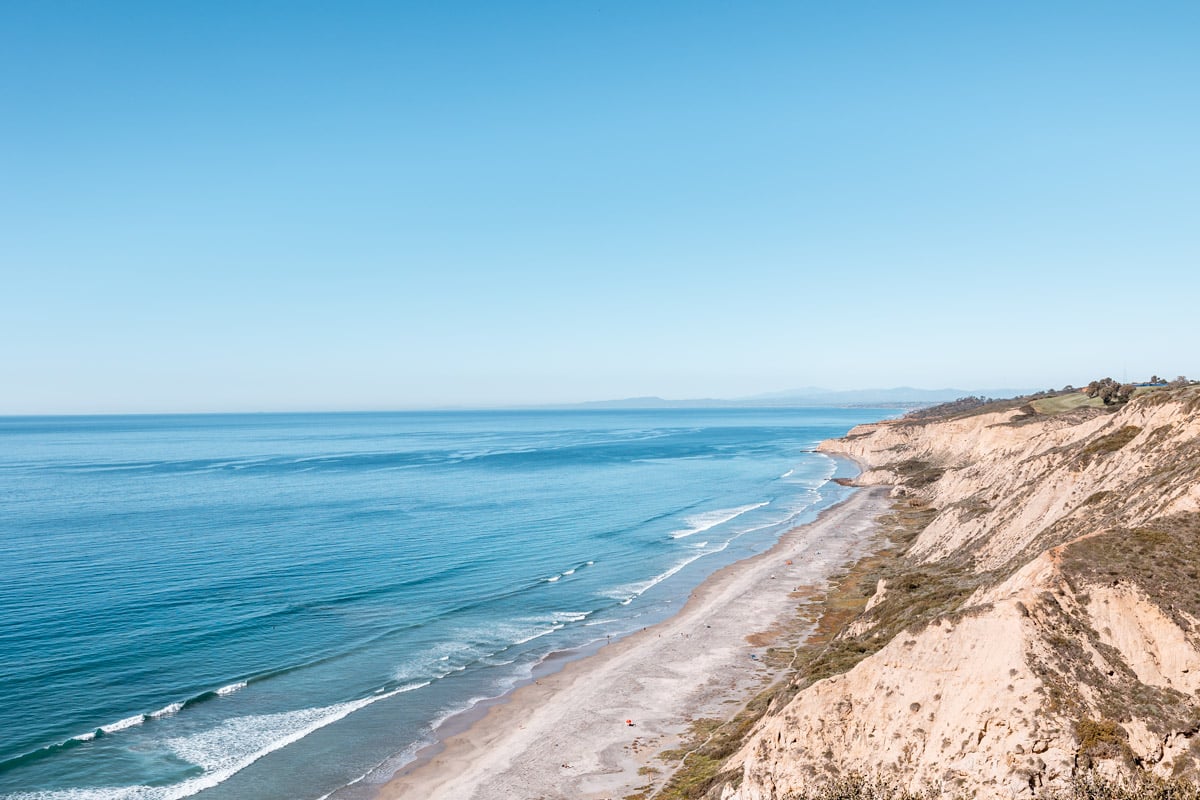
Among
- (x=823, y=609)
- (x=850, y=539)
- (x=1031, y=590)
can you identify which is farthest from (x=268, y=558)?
(x=1031, y=590)

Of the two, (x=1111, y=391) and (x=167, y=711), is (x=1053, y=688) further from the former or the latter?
(x=1111, y=391)

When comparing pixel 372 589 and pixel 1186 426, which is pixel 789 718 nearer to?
pixel 1186 426

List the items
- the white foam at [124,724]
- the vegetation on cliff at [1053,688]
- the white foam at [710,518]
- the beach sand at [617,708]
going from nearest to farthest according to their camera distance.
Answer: the vegetation on cliff at [1053,688]
the beach sand at [617,708]
the white foam at [124,724]
the white foam at [710,518]

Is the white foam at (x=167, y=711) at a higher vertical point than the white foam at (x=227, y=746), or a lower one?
higher

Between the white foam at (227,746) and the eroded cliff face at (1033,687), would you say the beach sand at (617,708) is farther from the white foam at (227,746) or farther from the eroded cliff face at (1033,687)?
the eroded cliff face at (1033,687)

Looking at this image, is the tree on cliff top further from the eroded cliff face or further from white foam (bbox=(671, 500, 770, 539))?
the eroded cliff face

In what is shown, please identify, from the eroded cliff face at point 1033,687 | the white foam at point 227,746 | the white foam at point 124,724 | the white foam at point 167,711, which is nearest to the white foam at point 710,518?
the white foam at point 227,746
